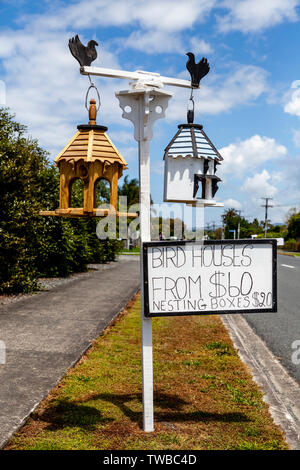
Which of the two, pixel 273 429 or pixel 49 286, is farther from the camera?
pixel 49 286

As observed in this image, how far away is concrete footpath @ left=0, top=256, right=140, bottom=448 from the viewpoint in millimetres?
4281

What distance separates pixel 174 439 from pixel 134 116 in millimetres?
2548

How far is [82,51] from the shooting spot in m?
3.60

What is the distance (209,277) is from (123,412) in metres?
1.46

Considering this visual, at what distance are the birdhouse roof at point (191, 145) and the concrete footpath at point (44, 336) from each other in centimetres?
253

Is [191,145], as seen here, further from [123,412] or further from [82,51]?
[123,412]

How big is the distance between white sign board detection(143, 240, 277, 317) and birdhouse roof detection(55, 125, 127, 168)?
81 cm

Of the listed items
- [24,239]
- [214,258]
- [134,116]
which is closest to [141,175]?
[134,116]

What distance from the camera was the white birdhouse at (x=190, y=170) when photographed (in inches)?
150

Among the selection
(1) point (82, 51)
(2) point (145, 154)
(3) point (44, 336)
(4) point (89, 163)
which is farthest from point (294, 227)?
(1) point (82, 51)

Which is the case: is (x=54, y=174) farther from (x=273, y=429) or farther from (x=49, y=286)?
(x=273, y=429)

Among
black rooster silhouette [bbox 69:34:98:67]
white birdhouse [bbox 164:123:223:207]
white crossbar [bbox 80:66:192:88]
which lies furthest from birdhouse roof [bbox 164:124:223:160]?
black rooster silhouette [bbox 69:34:98:67]

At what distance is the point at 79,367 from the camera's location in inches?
210

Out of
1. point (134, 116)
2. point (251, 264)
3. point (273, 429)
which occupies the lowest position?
point (273, 429)
